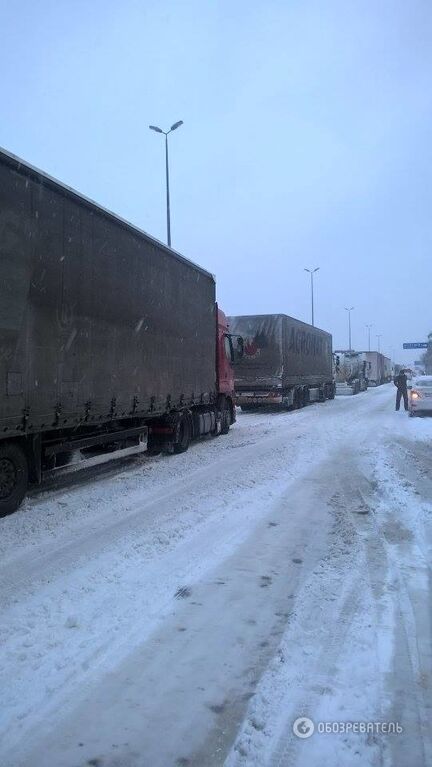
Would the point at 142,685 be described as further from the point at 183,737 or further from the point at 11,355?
the point at 11,355

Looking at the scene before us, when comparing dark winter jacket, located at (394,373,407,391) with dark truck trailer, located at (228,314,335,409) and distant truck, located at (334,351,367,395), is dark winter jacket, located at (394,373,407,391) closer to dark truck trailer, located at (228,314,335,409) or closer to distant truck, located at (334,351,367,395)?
dark truck trailer, located at (228,314,335,409)

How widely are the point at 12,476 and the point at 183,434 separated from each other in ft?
19.8

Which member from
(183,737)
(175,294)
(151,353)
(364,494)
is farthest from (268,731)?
(175,294)

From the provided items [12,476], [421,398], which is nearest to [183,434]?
[12,476]

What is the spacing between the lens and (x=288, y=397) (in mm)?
24812

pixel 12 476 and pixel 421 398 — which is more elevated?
pixel 421 398

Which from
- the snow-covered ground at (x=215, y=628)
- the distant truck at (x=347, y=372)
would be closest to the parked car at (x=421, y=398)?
the snow-covered ground at (x=215, y=628)

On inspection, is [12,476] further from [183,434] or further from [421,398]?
[421,398]

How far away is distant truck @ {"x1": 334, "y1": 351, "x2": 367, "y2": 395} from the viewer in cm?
4131

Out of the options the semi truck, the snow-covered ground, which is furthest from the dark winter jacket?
the snow-covered ground

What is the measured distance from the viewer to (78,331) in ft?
26.2

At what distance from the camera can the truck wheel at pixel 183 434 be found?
1261 cm

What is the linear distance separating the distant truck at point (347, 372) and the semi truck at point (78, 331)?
30.1 meters

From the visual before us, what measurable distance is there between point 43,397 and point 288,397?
18.3 metres
